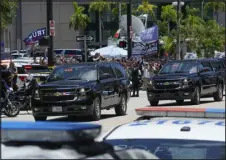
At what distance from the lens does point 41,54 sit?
5384 cm

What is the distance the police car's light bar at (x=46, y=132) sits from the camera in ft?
11.9

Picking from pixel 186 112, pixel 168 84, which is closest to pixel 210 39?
→ pixel 168 84

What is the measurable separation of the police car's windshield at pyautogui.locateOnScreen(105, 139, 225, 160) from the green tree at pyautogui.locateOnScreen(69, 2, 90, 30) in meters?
78.3

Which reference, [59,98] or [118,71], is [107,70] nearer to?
[118,71]

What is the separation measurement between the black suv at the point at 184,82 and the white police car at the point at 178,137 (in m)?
20.2

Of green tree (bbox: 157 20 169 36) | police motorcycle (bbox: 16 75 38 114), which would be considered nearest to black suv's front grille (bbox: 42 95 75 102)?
police motorcycle (bbox: 16 75 38 114)

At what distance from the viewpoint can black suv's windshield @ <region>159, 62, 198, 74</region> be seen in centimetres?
2740

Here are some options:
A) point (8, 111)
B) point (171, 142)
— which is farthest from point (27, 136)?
point (8, 111)

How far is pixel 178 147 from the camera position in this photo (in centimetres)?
577

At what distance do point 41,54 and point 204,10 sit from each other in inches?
1157

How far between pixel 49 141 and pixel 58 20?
84503 millimetres

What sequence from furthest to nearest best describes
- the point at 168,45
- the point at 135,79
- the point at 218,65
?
1. the point at 168,45
2. the point at 135,79
3. the point at 218,65

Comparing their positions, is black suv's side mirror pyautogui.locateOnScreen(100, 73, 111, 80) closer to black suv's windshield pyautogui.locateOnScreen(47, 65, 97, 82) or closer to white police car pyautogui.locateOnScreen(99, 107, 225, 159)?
black suv's windshield pyautogui.locateOnScreen(47, 65, 97, 82)

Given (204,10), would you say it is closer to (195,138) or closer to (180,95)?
(180,95)
